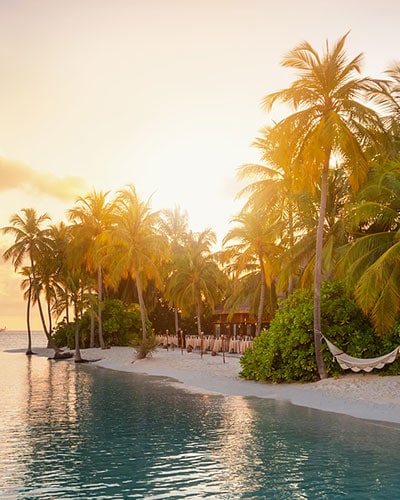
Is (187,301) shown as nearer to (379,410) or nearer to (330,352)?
(330,352)

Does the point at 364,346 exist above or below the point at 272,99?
below

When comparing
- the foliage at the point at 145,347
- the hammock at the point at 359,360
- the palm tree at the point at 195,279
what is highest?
the palm tree at the point at 195,279

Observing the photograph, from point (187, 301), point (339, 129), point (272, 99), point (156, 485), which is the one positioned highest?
point (272, 99)

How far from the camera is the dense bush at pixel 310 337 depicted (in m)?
19.1

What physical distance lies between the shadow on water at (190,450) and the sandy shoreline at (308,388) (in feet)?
3.16

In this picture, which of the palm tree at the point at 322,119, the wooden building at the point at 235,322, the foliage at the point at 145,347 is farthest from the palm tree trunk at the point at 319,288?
the wooden building at the point at 235,322

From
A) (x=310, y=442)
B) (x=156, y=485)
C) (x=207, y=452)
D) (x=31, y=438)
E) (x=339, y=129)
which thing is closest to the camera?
(x=156, y=485)

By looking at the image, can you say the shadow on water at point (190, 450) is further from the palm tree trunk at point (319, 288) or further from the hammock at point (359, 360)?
the palm tree trunk at point (319, 288)

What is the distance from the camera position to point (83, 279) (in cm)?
4088

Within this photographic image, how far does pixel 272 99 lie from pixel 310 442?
444 inches

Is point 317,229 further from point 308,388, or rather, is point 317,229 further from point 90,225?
point 90,225

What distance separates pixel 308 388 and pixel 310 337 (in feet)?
5.51

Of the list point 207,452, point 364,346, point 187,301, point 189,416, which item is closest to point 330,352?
point 364,346

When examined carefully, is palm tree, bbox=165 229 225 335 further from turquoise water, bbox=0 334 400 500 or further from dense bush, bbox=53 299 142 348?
turquoise water, bbox=0 334 400 500
